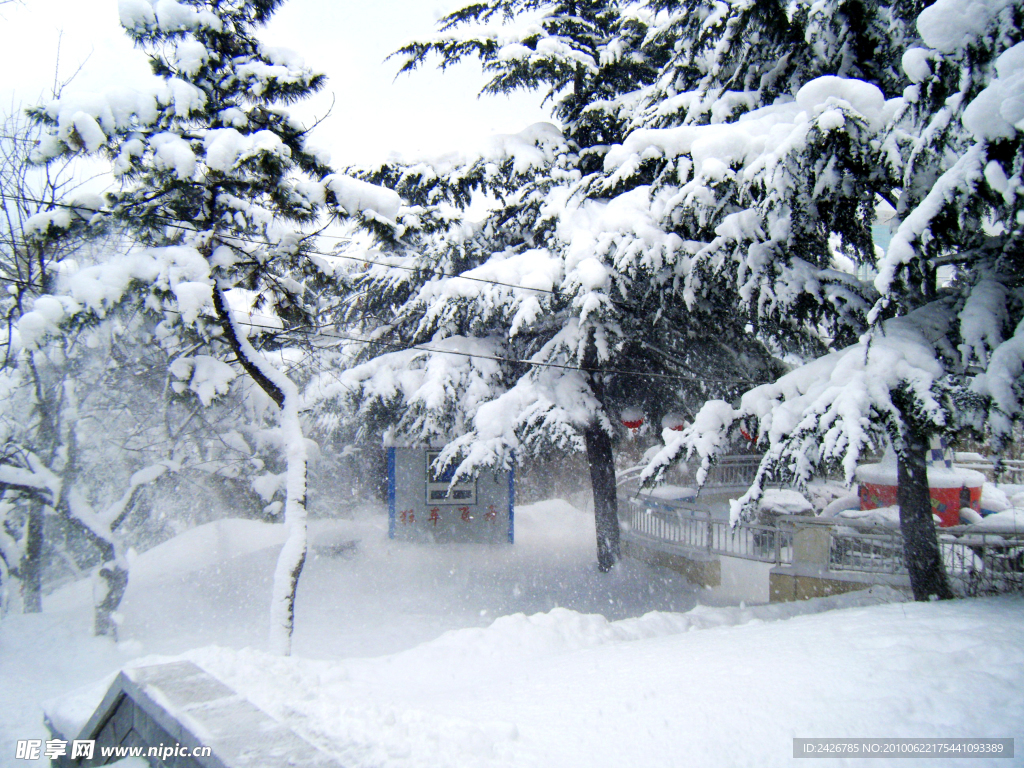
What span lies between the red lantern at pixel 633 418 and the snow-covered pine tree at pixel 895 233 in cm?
362

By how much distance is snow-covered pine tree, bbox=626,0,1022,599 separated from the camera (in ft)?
15.5

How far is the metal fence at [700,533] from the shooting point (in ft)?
31.1

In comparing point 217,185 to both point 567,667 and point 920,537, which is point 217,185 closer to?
point 567,667

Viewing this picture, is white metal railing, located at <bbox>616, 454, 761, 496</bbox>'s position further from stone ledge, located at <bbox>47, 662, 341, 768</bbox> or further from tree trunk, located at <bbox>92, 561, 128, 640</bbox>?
stone ledge, located at <bbox>47, 662, 341, 768</bbox>

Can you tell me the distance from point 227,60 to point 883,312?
8495mm

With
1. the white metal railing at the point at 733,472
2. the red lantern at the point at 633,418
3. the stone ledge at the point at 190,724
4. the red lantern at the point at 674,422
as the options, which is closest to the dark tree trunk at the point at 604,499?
the red lantern at the point at 633,418

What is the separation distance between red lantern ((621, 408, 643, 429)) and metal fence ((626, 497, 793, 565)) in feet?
5.75

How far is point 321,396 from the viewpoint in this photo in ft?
42.5

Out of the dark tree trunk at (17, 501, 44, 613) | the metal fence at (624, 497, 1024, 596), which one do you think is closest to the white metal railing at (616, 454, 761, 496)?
the metal fence at (624, 497, 1024, 596)

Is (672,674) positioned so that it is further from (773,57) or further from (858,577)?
(773,57)

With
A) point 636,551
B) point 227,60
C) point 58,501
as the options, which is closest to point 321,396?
point 58,501

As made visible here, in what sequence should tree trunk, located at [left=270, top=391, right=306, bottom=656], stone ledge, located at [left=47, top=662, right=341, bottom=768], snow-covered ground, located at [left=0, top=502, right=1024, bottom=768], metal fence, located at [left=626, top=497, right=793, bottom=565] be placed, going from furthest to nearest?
1. metal fence, located at [left=626, top=497, right=793, bottom=565]
2. tree trunk, located at [left=270, top=391, right=306, bottom=656]
3. snow-covered ground, located at [left=0, top=502, right=1024, bottom=768]
4. stone ledge, located at [left=47, top=662, right=341, bottom=768]

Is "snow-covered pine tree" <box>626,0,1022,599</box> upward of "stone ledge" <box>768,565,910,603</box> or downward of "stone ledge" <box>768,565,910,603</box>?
upward

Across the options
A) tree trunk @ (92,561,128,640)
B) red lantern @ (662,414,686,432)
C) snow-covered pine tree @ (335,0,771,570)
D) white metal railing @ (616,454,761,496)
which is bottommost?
tree trunk @ (92,561,128,640)
